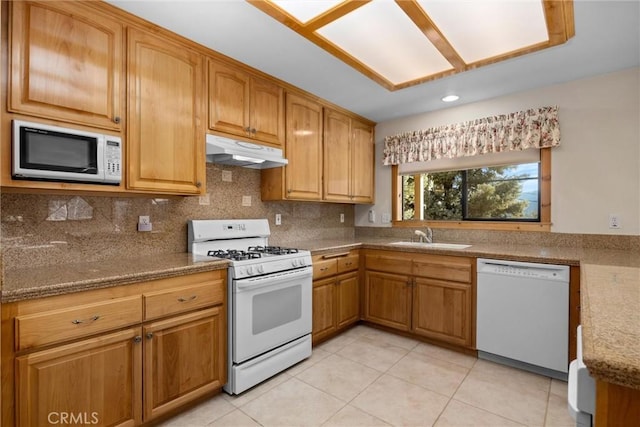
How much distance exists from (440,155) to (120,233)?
297 centimetres

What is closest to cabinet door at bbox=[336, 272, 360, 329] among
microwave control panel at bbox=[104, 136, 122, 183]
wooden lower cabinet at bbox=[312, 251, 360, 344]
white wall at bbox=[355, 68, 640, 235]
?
wooden lower cabinet at bbox=[312, 251, 360, 344]

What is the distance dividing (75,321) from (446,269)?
253 cm

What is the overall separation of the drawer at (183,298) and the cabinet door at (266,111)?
4.05 feet

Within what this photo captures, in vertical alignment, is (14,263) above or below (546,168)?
below

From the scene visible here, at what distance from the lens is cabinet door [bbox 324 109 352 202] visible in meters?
3.28

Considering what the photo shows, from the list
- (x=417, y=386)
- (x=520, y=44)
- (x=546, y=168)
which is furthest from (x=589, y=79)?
(x=417, y=386)

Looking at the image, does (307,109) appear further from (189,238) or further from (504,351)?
(504,351)

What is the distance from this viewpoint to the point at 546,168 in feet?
9.24

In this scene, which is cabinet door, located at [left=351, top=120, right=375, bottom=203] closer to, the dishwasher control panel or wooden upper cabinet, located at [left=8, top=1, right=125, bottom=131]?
the dishwasher control panel

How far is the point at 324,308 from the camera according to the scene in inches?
111

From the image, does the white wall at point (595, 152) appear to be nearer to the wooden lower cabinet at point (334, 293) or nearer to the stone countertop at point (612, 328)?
the stone countertop at point (612, 328)

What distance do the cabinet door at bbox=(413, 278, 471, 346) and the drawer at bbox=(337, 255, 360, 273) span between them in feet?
2.03

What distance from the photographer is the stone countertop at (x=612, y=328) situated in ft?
2.07

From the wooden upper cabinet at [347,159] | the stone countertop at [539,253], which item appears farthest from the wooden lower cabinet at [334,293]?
the wooden upper cabinet at [347,159]
